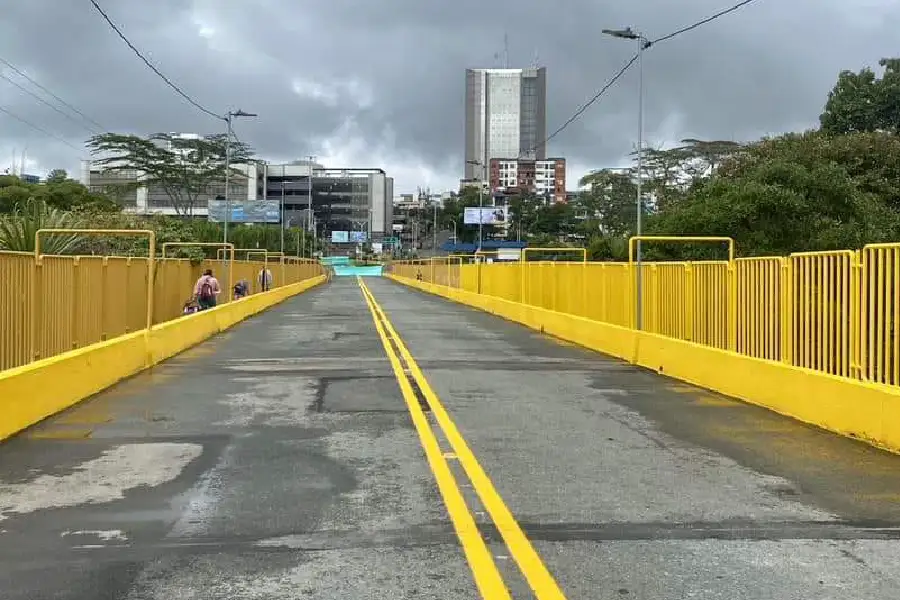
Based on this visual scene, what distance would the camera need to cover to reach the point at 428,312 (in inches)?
1242

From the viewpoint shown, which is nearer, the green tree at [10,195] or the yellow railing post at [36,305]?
the yellow railing post at [36,305]

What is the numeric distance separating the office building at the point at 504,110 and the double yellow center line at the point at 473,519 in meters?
78.8

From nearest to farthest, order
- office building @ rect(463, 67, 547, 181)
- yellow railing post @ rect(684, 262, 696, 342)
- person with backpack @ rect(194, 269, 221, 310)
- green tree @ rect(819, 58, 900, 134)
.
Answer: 1. yellow railing post @ rect(684, 262, 696, 342)
2. person with backpack @ rect(194, 269, 221, 310)
3. green tree @ rect(819, 58, 900, 134)
4. office building @ rect(463, 67, 547, 181)

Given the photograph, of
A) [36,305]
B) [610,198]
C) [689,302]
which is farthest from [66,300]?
[610,198]

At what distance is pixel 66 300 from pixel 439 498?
7.86 meters

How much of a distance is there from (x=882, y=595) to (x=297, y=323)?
22.2 metres

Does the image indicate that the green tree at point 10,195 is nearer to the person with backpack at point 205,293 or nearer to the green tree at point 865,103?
the person with backpack at point 205,293

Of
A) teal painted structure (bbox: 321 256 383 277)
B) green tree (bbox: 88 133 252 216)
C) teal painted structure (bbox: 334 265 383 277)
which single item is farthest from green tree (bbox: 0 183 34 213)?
teal painted structure (bbox: 334 265 383 277)

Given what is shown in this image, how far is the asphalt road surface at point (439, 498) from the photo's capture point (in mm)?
4758

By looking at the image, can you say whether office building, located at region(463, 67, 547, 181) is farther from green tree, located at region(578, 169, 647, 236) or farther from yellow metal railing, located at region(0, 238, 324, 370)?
yellow metal railing, located at region(0, 238, 324, 370)

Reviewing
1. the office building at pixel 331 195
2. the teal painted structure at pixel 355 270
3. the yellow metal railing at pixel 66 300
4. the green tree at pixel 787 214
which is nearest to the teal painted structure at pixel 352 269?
the teal painted structure at pixel 355 270

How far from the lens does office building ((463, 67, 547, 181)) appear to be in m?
94.9

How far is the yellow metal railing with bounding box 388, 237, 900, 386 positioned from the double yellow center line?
407 cm

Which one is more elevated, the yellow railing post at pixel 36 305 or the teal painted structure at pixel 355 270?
the teal painted structure at pixel 355 270
